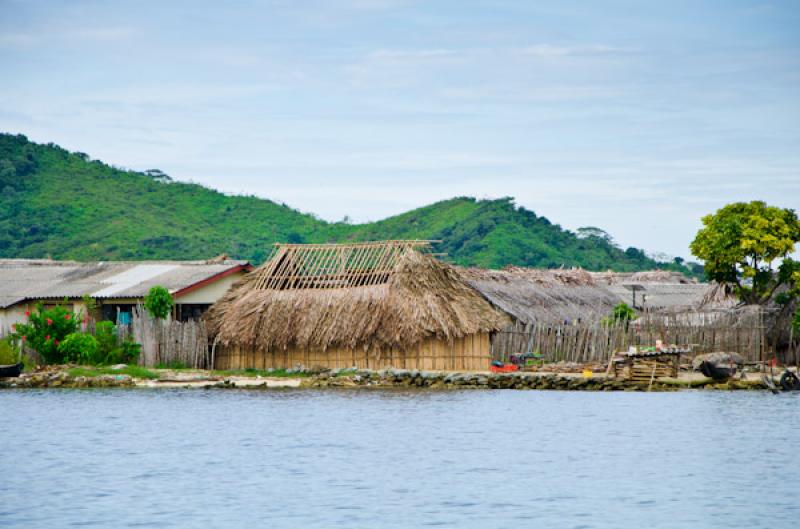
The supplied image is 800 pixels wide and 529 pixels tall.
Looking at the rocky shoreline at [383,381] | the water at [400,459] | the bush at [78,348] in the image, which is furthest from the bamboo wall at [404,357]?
the bush at [78,348]

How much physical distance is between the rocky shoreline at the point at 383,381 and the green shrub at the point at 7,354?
4.00 feet

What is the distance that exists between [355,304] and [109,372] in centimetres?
745

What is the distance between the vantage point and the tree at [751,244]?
3966cm

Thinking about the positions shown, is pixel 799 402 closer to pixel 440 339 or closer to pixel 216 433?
pixel 440 339

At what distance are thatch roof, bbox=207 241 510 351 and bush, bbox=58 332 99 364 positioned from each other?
3.75 meters

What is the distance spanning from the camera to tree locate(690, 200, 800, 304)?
130 ft

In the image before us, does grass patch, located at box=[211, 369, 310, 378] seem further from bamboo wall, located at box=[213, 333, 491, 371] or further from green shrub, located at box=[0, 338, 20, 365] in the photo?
green shrub, located at box=[0, 338, 20, 365]

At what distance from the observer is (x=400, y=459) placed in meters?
23.9

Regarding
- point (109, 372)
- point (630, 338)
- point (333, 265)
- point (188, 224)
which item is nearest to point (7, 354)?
point (109, 372)

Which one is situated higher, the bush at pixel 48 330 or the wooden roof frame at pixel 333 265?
the wooden roof frame at pixel 333 265

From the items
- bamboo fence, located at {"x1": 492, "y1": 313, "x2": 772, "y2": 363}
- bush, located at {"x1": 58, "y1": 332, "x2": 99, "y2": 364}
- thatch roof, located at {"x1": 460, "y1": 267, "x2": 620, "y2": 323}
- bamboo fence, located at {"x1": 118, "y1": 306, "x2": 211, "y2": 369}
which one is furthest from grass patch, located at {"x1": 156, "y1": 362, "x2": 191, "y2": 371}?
thatch roof, located at {"x1": 460, "y1": 267, "x2": 620, "y2": 323}

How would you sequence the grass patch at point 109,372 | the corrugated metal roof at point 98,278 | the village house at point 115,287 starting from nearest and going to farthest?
the grass patch at point 109,372, the village house at point 115,287, the corrugated metal roof at point 98,278

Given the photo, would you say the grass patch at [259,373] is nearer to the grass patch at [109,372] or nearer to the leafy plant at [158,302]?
the grass patch at [109,372]

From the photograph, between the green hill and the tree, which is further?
the green hill
